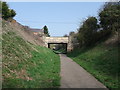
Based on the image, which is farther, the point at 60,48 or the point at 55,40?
the point at 60,48

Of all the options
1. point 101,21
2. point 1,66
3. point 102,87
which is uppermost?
point 101,21

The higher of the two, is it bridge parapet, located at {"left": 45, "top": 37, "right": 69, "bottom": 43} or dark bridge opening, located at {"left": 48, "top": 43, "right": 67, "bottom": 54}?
bridge parapet, located at {"left": 45, "top": 37, "right": 69, "bottom": 43}

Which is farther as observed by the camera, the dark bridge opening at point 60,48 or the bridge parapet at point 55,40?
the dark bridge opening at point 60,48

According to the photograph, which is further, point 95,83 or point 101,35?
point 101,35

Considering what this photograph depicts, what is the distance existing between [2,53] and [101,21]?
86.1 ft

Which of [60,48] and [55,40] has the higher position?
[55,40]

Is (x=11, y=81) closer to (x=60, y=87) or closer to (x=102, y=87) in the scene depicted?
(x=60, y=87)

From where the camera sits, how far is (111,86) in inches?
399

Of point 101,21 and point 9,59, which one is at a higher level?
point 101,21

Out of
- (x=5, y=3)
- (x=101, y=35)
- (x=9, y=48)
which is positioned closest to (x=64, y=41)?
(x=101, y=35)

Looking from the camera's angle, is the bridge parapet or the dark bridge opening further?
the dark bridge opening

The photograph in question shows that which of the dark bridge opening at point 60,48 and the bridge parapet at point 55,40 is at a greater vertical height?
the bridge parapet at point 55,40

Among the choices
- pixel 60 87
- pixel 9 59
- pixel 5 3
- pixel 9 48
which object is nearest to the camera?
pixel 60 87

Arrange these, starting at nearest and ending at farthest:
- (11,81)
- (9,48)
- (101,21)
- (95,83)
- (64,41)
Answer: (11,81) → (95,83) → (9,48) → (101,21) → (64,41)
